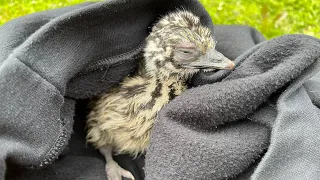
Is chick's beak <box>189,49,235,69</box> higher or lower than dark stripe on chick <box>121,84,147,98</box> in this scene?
higher

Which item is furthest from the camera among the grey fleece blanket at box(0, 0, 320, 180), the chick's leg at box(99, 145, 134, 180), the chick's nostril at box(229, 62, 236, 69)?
the chick's leg at box(99, 145, 134, 180)

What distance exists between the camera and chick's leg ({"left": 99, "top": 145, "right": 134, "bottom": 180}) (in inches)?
67.6

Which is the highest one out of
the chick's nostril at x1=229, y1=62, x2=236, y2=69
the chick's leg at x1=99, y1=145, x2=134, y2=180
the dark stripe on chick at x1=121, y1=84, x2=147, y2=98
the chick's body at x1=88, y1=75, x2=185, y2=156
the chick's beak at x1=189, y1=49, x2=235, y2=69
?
the chick's nostril at x1=229, y1=62, x2=236, y2=69

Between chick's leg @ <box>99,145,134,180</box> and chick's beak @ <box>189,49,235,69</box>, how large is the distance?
51cm

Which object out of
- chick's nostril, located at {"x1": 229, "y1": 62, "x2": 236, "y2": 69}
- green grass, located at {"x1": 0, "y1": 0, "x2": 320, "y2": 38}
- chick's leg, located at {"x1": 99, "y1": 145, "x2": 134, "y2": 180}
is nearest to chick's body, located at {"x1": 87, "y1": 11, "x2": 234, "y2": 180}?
chick's leg, located at {"x1": 99, "y1": 145, "x2": 134, "y2": 180}

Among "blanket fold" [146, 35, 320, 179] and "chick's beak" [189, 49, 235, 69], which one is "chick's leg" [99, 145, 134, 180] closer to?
"blanket fold" [146, 35, 320, 179]

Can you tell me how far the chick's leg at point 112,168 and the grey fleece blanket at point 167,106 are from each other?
0.14 feet

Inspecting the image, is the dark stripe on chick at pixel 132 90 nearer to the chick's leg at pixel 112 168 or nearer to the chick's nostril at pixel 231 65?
the chick's leg at pixel 112 168

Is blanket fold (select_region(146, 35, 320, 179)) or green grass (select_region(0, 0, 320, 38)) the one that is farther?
green grass (select_region(0, 0, 320, 38))

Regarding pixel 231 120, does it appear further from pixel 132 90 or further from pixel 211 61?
pixel 132 90

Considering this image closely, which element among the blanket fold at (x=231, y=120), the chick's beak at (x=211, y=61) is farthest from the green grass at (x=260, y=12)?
the blanket fold at (x=231, y=120)

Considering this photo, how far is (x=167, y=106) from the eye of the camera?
1.48 meters

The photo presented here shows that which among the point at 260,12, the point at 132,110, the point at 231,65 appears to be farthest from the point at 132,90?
the point at 260,12

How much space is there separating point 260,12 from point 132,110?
3.39 ft
